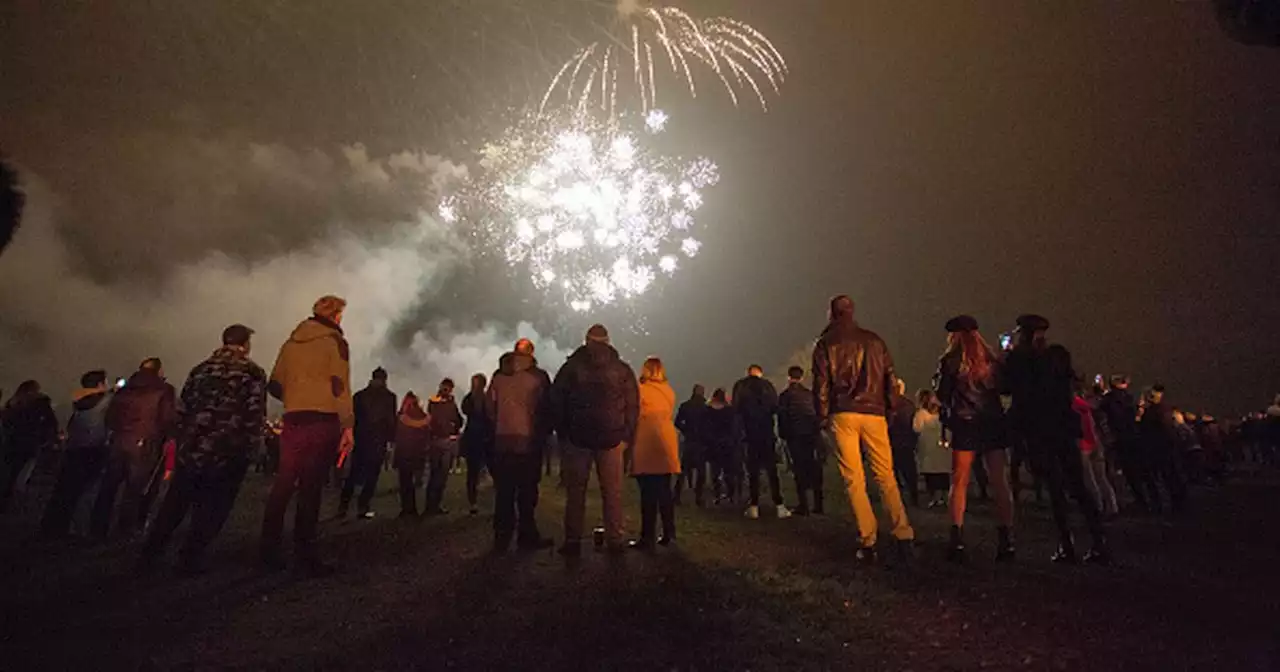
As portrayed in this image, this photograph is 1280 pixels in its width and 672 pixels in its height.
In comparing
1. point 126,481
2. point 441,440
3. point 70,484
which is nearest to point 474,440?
point 441,440

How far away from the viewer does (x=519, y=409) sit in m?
7.25

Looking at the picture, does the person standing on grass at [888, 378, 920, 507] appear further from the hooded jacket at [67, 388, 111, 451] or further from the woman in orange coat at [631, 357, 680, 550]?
the hooded jacket at [67, 388, 111, 451]

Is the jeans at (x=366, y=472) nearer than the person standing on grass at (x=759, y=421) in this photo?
Yes

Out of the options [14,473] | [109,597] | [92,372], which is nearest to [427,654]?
[109,597]

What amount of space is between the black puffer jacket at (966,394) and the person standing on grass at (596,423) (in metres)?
2.87

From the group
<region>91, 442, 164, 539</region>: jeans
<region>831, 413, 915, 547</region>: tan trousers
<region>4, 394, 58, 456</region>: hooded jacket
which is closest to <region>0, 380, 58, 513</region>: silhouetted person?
<region>4, 394, 58, 456</region>: hooded jacket

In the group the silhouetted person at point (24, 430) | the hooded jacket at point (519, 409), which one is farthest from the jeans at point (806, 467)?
the silhouetted person at point (24, 430)

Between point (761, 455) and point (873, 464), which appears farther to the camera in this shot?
point (761, 455)

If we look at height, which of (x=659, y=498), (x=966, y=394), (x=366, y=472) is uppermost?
(x=966, y=394)

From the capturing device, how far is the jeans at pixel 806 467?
1055 centimetres

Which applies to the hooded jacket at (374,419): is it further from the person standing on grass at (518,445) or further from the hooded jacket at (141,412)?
the person standing on grass at (518,445)

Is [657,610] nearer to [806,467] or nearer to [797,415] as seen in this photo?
[806,467]

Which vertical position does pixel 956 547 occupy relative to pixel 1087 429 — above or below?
below

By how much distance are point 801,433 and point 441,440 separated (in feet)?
17.7
